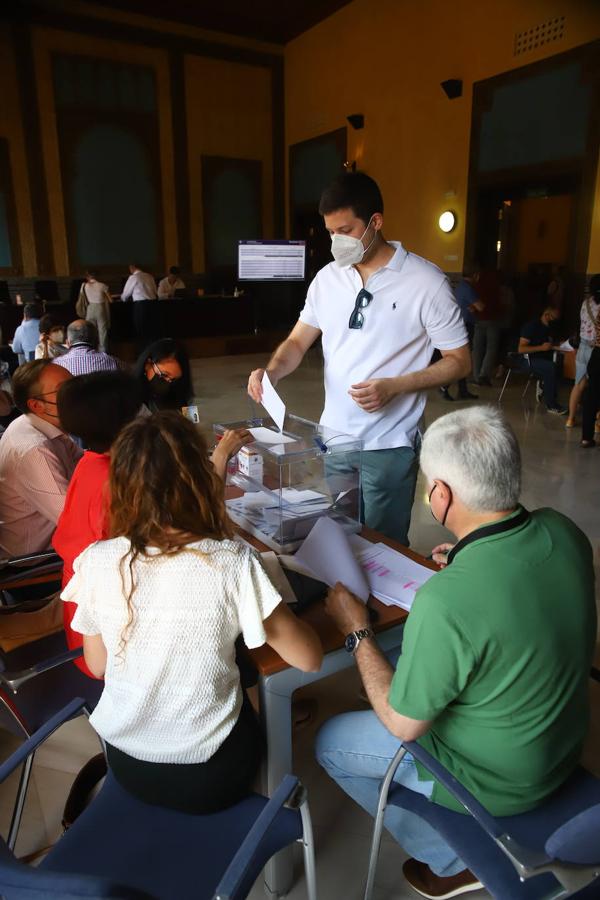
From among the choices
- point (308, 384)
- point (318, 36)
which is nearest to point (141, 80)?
point (318, 36)

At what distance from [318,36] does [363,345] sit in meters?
11.9

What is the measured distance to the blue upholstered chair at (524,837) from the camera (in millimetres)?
929

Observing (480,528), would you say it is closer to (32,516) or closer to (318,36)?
(32,516)

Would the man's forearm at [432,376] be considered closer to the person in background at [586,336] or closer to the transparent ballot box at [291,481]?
the transparent ballot box at [291,481]

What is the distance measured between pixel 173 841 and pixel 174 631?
1.42 feet

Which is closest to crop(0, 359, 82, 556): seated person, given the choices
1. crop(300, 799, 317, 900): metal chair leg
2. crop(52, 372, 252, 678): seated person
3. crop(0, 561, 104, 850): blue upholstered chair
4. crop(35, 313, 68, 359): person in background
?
crop(0, 561, 104, 850): blue upholstered chair

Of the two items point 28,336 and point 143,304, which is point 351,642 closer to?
point 28,336

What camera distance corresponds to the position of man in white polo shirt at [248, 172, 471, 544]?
1.99m

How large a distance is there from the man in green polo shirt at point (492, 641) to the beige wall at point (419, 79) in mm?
7500

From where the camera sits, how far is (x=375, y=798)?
144 cm

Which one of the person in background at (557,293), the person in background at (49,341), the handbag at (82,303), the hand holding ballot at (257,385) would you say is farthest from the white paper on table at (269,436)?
the handbag at (82,303)

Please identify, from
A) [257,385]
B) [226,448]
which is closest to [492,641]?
[226,448]

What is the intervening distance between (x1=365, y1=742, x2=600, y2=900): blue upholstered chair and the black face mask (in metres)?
2.30

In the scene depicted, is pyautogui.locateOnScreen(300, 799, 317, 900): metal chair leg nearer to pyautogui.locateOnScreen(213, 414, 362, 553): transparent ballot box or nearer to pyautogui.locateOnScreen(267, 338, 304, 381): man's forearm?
pyautogui.locateOnScreen(213, 414, 362, 553): transparent ballot box
